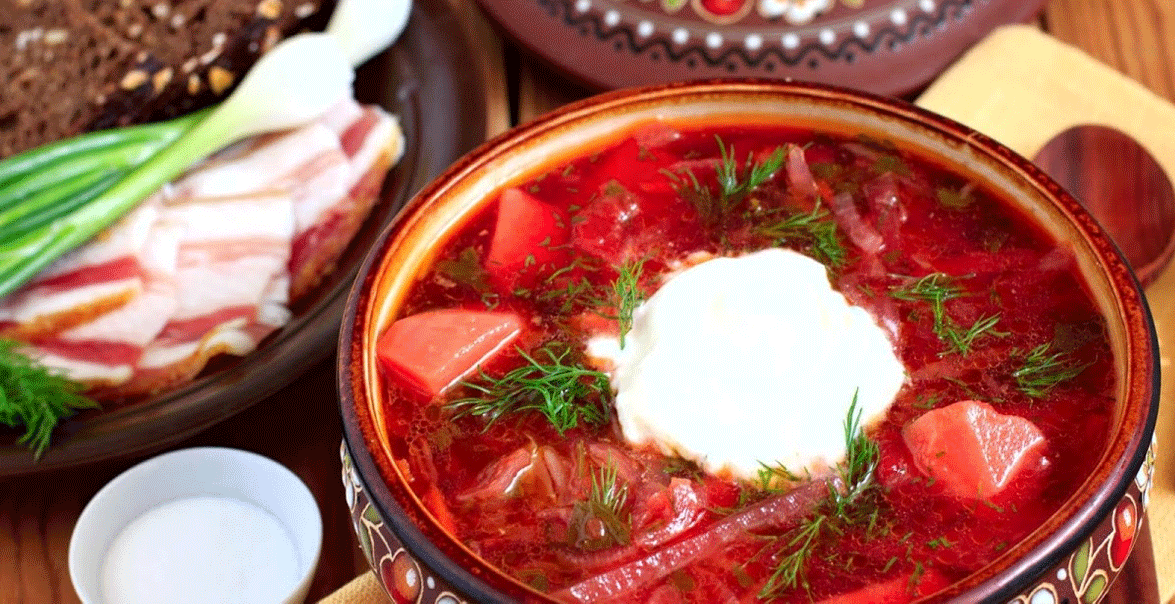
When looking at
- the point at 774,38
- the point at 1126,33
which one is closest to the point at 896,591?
the point at 774,38

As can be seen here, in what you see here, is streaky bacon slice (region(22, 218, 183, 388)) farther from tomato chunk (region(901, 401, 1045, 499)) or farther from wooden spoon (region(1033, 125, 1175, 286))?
wooden spoon (region(1033, 125, 1175, 286))

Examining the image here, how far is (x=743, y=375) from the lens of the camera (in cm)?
179

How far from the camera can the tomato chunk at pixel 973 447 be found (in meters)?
1.68

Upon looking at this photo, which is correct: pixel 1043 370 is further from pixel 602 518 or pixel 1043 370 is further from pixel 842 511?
pixel 602 518

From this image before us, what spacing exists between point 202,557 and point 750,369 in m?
1.09

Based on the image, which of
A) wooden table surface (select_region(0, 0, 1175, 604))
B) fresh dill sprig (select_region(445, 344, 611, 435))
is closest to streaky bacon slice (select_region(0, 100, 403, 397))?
wooden table surface (select_region(0, 0, 1175, 604))

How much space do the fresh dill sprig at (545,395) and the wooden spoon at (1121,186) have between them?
1.14 m

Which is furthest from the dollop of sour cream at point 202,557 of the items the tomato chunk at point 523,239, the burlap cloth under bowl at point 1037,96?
the burlap cloth under bowl at point 1037,96

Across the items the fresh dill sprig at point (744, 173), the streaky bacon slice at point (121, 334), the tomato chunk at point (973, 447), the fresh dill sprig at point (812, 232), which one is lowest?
the streaky bacon slice at point (121, 334)

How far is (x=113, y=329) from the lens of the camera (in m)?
2.48

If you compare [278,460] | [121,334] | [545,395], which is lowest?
[278,460]

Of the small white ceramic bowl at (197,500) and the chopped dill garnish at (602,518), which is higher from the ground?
the chopped dill garnish at (602,518)

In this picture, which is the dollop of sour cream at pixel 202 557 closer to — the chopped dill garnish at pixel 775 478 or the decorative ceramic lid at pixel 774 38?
the chopped dill garnish at pixel 775 478

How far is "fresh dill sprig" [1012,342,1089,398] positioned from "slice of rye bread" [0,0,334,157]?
6.34 feet
